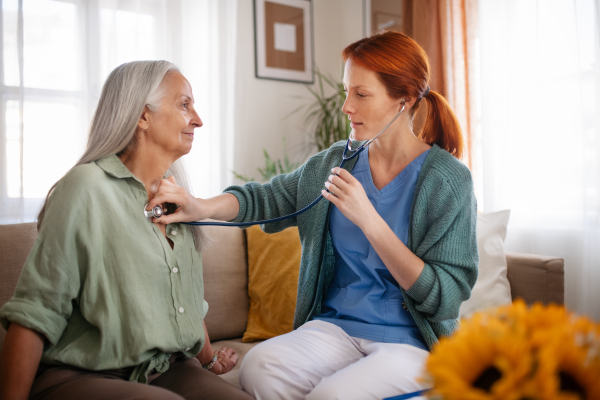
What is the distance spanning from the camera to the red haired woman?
3.77 ft

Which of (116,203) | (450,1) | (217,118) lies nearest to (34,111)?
(217,118)

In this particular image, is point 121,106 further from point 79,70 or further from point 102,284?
point 79,70

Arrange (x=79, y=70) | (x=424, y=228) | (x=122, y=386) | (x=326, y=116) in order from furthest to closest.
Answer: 1. (x=326, y=116)
2. (x=79, y=70)
3. (x=424, y=228)
4. (x=122, y=386)

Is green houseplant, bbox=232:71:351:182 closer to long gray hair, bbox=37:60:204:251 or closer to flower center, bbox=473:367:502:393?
long gray hair, bbox=37:60:204:251

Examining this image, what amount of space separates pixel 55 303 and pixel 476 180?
2313mm

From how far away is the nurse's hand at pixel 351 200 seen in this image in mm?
1156

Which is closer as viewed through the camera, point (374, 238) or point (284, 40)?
point (374, 238)

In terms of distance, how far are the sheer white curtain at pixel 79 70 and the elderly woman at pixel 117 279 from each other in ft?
5.30

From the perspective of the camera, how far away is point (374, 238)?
1153 mm

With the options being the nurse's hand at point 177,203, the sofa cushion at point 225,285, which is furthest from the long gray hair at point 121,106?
the sofa cushion at point 225,285

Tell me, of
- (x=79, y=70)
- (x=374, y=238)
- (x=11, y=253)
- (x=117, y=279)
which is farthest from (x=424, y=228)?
(x=79, y=70)

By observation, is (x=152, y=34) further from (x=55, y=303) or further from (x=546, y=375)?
(x=546, y=375)

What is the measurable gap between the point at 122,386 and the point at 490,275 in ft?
4.97

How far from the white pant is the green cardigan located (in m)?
0.12
